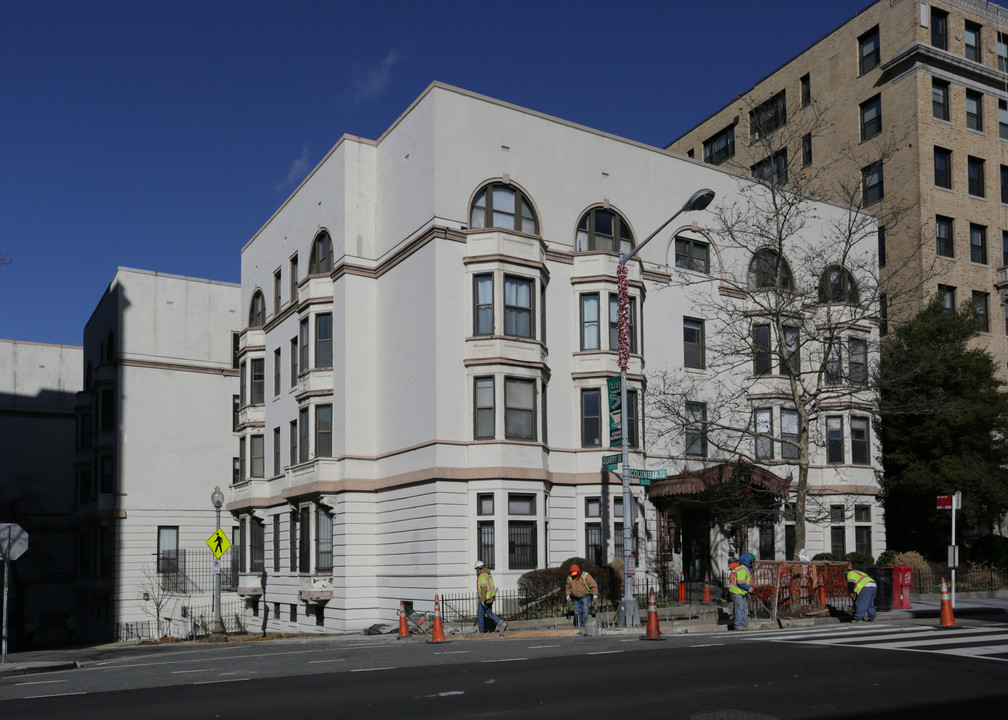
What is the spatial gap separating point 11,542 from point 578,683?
14464 millimetres

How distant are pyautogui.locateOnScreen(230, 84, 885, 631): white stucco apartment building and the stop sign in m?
12.0

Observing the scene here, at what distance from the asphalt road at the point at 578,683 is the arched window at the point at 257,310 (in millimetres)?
26851

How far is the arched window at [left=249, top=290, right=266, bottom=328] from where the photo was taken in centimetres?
4525

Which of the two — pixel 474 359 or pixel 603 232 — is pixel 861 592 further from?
pixel 603 232

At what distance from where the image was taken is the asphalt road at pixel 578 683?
11.1 meters

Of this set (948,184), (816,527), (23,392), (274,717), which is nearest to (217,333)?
(23,392)

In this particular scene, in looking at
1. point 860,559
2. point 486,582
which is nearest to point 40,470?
point 486,582

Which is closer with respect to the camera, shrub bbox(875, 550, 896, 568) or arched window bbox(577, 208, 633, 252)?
arched window bbox(577, 208, 633, 252)

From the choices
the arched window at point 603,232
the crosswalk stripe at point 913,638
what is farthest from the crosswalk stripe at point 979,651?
the arched window at point 603,232

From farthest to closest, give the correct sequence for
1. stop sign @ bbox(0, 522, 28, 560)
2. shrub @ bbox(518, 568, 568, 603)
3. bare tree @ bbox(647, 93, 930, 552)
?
1. bare tree @ bbox(647, 93, 930, 552)
2. shrub @ bbox(518, 568, 568, 603)
3. stop sign @ bbox(0, 522, 28, 560)

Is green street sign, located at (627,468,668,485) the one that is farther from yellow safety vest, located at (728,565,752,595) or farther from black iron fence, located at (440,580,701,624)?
yellow safety vest, located at (728,565,752,595)

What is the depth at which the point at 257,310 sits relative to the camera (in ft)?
151

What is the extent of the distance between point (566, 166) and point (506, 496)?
1188 cm

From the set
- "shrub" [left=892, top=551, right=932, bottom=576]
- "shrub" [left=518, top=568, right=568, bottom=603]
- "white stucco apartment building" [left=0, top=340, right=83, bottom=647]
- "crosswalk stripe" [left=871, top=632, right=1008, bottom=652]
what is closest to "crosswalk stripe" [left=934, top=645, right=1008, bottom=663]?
"crosswalk stripe" [left=871, top=632, right=1008, bottom=652]
